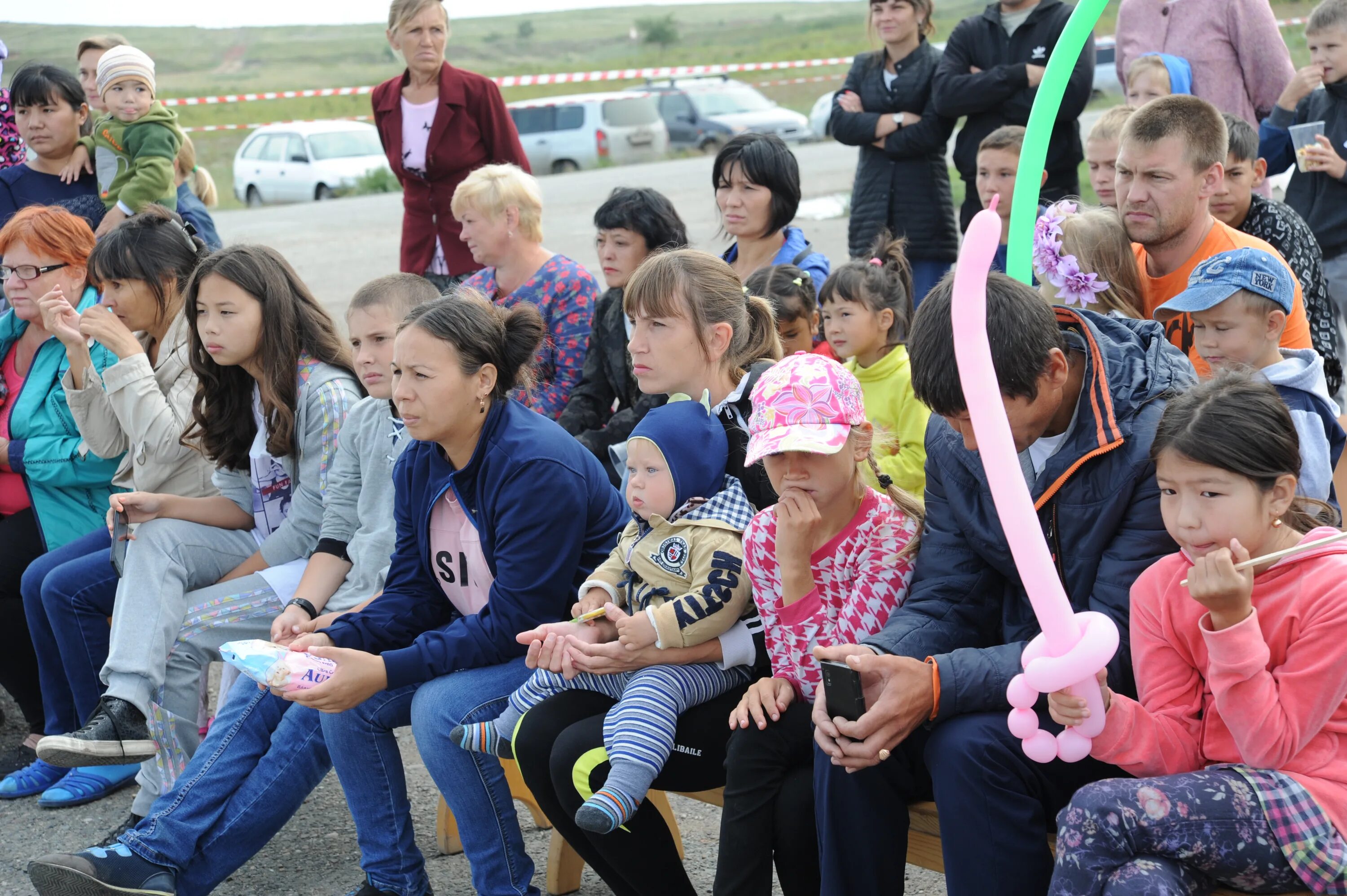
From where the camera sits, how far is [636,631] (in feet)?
8.70

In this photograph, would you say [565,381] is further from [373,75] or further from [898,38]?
[373,75]

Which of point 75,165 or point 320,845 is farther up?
point 75,165

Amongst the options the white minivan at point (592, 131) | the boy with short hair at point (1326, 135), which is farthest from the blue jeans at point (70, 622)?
the white minivan at point (592, 131)

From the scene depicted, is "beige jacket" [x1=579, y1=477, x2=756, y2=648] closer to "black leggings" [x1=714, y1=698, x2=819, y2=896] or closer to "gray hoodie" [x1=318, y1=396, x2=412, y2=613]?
"black leggings" [x1=714, y1=698, x2=819, y2=896]

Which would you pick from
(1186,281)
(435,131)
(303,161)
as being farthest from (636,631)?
(303,161)

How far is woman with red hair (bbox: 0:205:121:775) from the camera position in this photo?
13.8ft

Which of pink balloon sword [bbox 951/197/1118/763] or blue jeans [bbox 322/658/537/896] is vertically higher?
pink balloon sword [bbox 951/197/1118/763]

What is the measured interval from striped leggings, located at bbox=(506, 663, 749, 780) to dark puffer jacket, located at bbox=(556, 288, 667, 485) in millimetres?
1391

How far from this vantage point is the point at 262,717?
3.16m

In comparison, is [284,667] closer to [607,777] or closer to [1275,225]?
[607,777]

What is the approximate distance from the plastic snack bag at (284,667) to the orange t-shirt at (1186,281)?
2.17m

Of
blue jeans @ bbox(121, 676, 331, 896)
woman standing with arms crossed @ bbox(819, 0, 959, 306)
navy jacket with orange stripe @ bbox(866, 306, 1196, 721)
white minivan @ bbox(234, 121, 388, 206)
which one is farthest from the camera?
white minivan @ bbox(234, 121, 388, 206)

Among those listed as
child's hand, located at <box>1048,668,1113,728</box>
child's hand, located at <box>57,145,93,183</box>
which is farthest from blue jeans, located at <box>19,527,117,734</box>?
child's hand, located at <box>1048,668,1113,728</box>

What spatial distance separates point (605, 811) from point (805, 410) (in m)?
0.84
